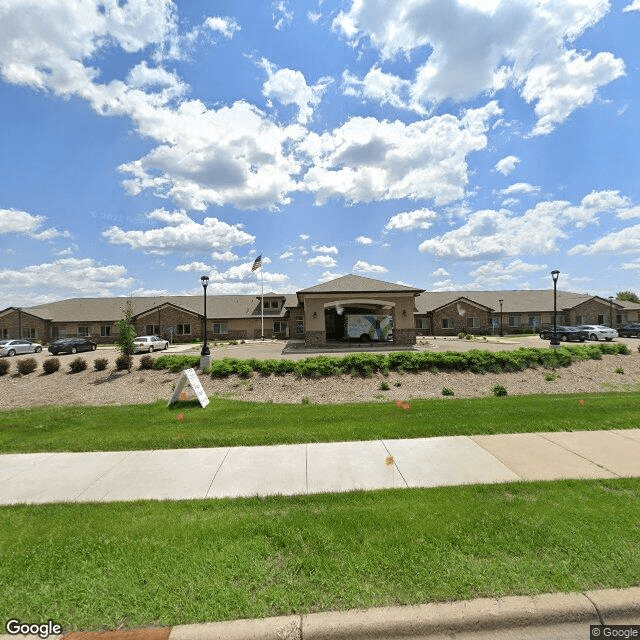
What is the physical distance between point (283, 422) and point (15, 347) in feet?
114

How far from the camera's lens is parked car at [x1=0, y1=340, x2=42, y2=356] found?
103 ft

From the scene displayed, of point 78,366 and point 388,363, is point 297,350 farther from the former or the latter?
point 78,366

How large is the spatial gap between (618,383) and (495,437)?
12.3 meters

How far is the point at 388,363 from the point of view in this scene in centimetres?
1622

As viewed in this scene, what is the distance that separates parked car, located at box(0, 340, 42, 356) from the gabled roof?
25.8 m

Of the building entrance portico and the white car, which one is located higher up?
the building entrance portico

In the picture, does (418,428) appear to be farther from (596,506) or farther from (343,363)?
(343,363)

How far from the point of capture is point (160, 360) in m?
17.1

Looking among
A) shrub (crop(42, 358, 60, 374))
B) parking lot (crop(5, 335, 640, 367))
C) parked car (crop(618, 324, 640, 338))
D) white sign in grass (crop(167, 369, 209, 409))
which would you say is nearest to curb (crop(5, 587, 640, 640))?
white sign in grass (crop(167, 369, 209, 409))

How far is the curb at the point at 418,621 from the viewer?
2.89 m

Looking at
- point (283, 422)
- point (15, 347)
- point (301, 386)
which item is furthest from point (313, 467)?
point (15, 347)

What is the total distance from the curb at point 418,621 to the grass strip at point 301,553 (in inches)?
3.1

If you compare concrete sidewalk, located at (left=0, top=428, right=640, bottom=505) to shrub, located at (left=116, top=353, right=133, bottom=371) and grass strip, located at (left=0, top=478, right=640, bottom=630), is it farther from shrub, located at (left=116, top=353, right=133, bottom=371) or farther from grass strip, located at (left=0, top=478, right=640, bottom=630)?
shrub, located at (left=116, top=353, right=133, bottom=371)

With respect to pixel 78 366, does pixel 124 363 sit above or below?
above
